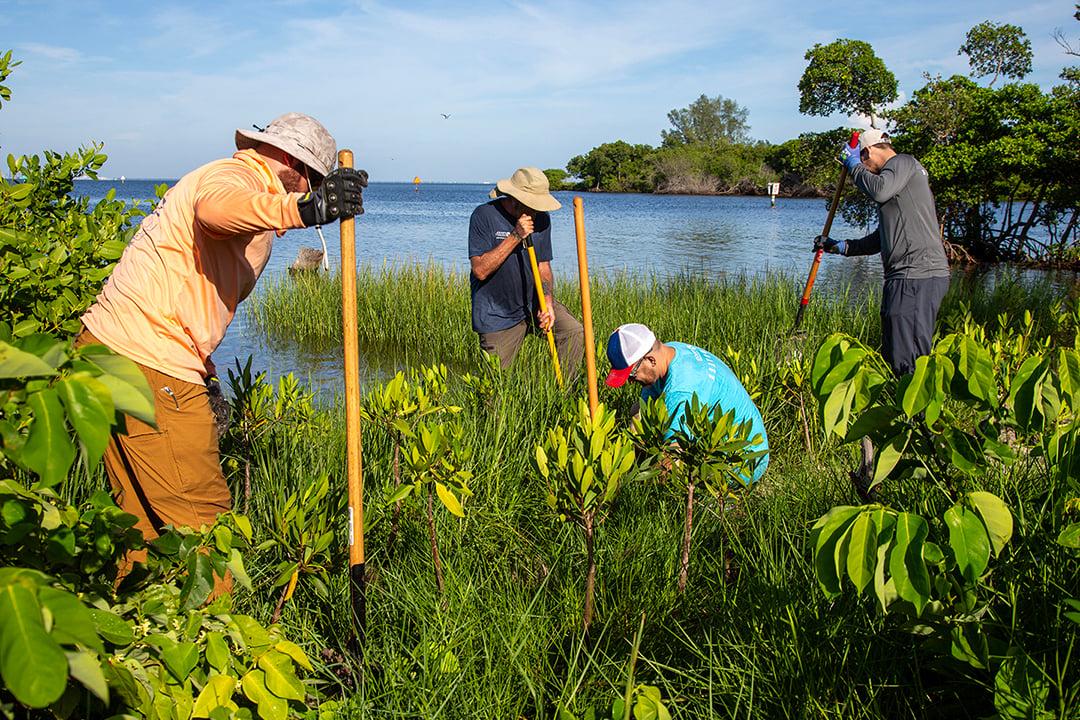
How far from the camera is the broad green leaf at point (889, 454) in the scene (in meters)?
1.72

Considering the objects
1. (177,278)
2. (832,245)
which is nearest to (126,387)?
(177,278)

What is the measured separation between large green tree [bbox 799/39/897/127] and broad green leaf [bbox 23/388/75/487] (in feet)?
51.3

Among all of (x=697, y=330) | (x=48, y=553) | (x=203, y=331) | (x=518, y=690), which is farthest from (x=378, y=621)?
(x=697, y=330)

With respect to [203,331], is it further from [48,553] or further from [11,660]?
[11,660]

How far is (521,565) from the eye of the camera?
124 inches

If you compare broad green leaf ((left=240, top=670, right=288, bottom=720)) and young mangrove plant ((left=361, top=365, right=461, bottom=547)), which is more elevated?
young mangrove plant ((left=361, top=365, right=461, bottom=547))

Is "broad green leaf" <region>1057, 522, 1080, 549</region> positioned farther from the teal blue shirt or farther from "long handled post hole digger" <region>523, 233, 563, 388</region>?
"long handled post hole digger" <region>523, 233, 563, 388</region>

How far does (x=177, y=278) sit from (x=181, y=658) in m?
1.60

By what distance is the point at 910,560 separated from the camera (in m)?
1.48

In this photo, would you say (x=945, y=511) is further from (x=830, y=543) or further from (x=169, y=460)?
(x=169, y=460)

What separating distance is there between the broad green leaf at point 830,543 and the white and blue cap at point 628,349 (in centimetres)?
226

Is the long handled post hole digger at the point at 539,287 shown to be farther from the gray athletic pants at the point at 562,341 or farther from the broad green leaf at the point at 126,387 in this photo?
the broad green leaf at the point at 126,387

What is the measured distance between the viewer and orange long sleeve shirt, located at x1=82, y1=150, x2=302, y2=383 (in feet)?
8.87

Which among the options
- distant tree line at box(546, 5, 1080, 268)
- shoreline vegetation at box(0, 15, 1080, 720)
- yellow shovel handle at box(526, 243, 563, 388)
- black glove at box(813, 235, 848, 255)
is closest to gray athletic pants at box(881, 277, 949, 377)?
shoreline vegetation at box(0, 15, 1080, 720)
